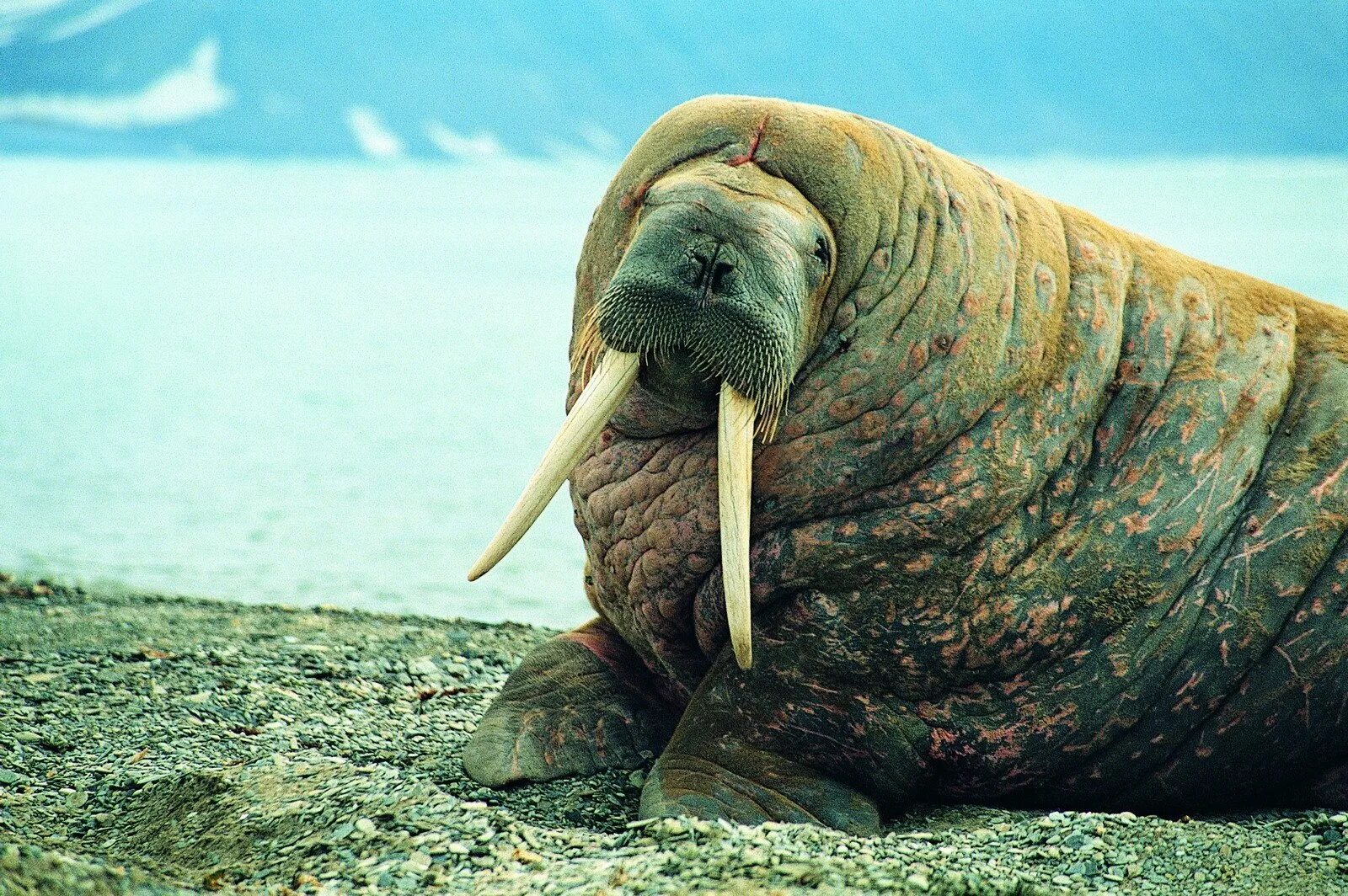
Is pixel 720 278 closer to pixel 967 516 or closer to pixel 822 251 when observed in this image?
pixel 822 251

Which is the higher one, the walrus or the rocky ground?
the walrus

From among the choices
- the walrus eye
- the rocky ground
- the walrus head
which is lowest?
the rocky ground

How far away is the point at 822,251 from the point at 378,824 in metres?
1.75

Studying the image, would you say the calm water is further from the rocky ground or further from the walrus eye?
Result: the walrus eye

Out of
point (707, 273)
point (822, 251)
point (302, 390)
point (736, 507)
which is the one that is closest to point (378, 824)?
point (736, 507)

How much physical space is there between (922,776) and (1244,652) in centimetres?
90

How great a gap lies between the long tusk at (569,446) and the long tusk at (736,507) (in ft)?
0.83

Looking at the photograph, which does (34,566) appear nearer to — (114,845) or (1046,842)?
(114,845)

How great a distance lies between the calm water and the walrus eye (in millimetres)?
4373

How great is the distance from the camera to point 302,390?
15.0 meters

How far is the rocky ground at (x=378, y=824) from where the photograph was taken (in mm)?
3371

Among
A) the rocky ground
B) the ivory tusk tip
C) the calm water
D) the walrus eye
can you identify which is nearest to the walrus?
the walrus eye

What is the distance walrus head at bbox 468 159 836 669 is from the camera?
366cm

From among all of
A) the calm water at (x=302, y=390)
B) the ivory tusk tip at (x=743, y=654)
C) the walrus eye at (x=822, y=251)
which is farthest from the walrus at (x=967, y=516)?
the calm water at (x=302, y=390)
